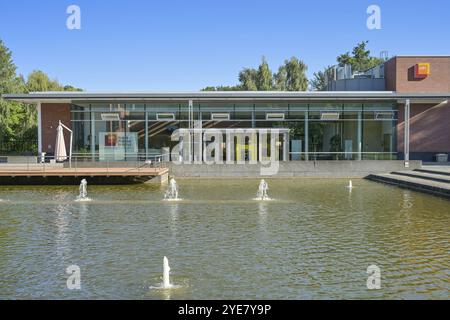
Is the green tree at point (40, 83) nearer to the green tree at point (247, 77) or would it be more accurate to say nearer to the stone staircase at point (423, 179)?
the green tree at point (247, 77)

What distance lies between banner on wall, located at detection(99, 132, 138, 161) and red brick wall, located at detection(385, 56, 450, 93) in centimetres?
1958

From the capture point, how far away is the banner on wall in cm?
3678

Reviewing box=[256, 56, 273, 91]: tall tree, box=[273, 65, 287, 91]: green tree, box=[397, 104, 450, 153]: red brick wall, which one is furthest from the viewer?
box=[273, 65, 287, 91]: green tree

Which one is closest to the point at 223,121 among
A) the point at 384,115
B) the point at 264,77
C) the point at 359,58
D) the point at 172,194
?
the point at 384,115

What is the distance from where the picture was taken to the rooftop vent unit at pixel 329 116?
122 feet

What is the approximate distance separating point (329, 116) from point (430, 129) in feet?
23.9

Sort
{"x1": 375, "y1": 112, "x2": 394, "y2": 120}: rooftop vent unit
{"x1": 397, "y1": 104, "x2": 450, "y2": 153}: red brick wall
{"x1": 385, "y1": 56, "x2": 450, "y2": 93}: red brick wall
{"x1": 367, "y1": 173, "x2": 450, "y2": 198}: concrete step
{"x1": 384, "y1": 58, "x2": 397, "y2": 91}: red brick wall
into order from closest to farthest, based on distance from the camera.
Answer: {"x1": 367, "y1": 173, "x2": 450, "y2": 198}: concrete step < {"x1": 375, "y1": 112, "x2": 394, "y2": 120}: rooftop vent unit < {"x1": 397, "y1": 104, "x2": 450, "y2": 153}: red brick wall < {"x1": 385, "y1": 56, "x2": 450, "y2": 93}: red brick wall < {"x1": 384, "y1": 58, "x2": 397, "y2": 91}: red brick wall

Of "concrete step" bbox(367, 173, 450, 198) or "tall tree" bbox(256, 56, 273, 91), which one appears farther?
"tall tree" bbox(256, 56, 273, 91)

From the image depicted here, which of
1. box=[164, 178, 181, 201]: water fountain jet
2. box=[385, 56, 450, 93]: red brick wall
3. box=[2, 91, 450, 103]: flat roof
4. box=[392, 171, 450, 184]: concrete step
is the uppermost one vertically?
box=[385, 56, 450, 93]: red brick wall

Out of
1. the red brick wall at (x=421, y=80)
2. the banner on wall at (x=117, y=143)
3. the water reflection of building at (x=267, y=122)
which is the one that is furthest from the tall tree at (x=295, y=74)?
the banner on wall at (x=117, y=143)

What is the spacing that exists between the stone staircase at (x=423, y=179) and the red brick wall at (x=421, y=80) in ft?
32.4

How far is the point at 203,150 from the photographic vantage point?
36500 millimetres

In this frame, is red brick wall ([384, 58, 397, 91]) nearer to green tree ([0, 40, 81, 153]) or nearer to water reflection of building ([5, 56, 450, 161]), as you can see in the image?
water reflection of building ([5, 56, 450, 161])

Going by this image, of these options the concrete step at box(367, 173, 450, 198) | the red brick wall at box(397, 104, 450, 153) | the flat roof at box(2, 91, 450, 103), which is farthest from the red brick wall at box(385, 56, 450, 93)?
the concrete step at box(367, 173, 450, 198)
